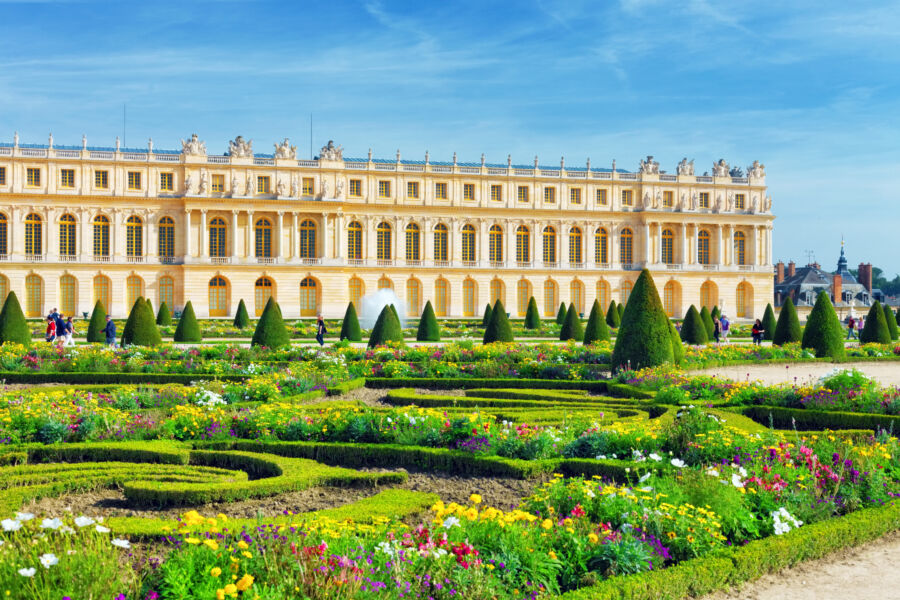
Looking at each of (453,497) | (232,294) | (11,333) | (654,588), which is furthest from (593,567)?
(232,294)

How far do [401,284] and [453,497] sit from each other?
137 ft

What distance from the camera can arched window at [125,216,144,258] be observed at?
4606 centimetres

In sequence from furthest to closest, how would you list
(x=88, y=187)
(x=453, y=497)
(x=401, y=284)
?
(x=401, y=284), (x=88, y=187), (x=453, y=497)

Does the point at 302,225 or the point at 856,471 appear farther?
the point at 302,225

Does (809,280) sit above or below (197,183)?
below

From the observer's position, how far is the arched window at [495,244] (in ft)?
166

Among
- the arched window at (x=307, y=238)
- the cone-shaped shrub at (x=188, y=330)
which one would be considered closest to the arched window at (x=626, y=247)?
the arched window at (x=307, y=238)

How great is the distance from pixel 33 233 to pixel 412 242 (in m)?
21.3

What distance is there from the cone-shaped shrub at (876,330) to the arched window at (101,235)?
1513 inches

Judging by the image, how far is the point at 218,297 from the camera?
4662 centimetres

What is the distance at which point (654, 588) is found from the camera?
4.90 metres

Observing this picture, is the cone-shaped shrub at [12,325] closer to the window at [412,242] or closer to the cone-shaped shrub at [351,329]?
the cone-shaped shrub at [351,329]

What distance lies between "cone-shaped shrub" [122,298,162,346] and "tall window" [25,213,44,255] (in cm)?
2669

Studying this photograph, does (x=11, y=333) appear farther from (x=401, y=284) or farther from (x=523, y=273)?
(x=523, y=273)
